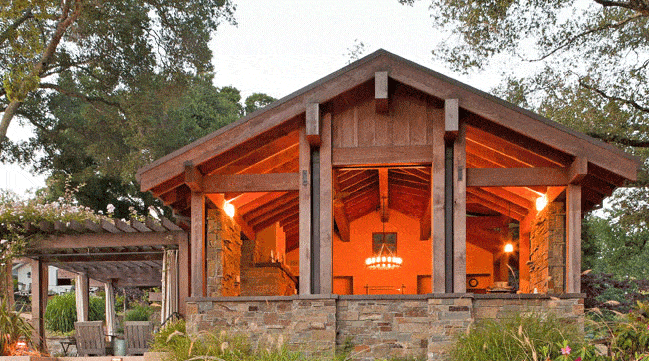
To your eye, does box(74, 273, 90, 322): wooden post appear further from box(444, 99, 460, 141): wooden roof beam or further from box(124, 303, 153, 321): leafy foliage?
box(444, 99, 460, 141): wooden roof beam

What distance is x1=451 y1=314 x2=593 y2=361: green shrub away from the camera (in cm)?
802

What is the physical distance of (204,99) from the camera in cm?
2798

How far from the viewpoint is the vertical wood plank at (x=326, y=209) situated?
10.1 m

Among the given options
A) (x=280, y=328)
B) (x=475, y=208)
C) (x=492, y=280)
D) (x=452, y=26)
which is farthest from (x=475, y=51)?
(x=280, y=328)

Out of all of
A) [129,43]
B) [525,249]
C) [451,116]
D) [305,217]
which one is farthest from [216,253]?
[129,43]

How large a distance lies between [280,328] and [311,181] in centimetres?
206

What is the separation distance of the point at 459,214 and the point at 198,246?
3.68 m

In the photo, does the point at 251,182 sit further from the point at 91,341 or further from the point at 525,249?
the point at 525,249

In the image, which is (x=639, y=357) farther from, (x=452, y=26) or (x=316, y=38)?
(x=316, y=38)

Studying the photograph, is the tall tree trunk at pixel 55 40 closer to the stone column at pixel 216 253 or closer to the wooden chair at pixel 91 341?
the wooden chair at pixel 91 341

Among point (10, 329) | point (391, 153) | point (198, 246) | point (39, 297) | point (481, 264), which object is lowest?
point (10, 329)

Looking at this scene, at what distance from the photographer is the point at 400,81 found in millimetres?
10102

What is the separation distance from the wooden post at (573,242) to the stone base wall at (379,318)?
0.74 ft

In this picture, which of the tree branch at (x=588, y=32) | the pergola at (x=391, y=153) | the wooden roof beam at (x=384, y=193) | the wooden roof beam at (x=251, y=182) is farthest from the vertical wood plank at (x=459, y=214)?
the tree branch at (x=588, y=32)
